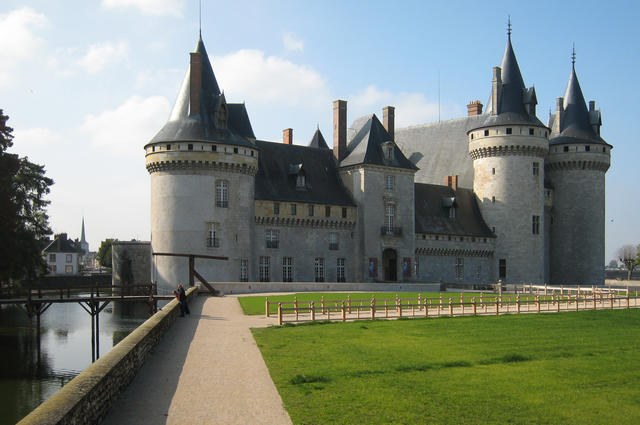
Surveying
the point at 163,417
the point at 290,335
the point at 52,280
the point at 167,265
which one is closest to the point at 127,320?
the point at 167,265

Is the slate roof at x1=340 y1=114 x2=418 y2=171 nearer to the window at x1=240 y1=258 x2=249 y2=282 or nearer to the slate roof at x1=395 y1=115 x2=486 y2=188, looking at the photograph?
the slate roof at x1=395 y1=115 x2=486 y2=188

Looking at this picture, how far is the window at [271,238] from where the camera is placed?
4647cm

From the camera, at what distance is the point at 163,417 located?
998cm

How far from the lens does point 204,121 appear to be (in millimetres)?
43719

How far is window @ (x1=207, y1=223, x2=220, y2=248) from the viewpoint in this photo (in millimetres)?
43250

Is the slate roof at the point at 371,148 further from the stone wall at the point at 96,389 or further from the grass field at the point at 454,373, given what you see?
the stone wall at the point at 96,389

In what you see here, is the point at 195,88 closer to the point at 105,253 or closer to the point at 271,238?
the point at 271,238

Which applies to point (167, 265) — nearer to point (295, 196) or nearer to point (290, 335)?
point (295, 196)

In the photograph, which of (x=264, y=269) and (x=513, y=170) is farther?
(x=513, y=170)

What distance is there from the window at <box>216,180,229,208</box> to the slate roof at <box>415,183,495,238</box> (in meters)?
16.4

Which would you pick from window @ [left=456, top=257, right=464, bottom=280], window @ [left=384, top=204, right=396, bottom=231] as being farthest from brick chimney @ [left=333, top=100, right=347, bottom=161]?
window @ [left=456, top=257, right=464, bottom=280]

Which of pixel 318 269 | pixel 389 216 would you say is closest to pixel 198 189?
pixel 318 269

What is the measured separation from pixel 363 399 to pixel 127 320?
31.9 metres

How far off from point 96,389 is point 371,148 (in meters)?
42.5
